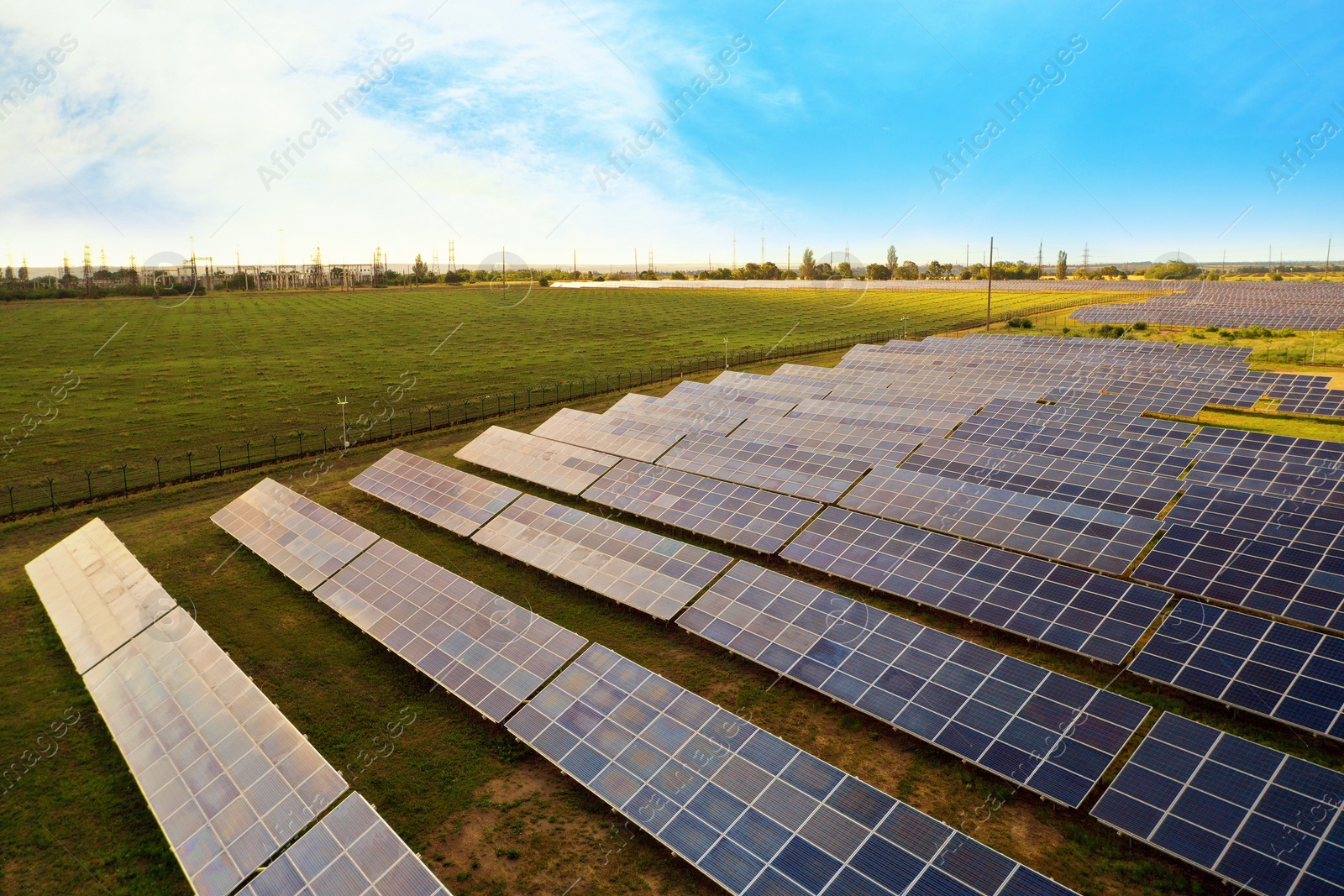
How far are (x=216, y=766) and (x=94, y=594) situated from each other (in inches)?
496

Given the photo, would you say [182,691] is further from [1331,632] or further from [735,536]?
[1331,632]

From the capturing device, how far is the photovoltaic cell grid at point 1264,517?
966 inches

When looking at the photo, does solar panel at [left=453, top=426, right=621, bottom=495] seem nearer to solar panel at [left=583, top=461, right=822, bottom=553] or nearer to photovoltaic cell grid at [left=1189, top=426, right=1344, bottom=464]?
solar panel at [left=583, top=461, right=822, bottom=553]

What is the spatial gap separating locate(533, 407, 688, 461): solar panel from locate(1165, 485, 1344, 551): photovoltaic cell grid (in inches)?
968

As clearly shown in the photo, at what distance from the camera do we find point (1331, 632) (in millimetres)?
20781

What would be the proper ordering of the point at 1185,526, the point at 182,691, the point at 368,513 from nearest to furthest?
the point at 182,691 < the point at 1185,526 < the point at 368,513

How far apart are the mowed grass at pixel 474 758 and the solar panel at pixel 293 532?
3.18ft

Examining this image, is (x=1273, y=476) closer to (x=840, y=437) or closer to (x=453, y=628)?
(x=840, y=437)

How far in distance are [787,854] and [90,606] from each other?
80.5 ft

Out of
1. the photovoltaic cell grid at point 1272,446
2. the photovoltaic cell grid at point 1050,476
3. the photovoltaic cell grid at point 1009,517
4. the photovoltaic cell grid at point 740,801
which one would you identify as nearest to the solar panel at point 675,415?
the photovoltaic cell grid at point 1050,476

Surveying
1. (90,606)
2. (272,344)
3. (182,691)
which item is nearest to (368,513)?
(90,606)

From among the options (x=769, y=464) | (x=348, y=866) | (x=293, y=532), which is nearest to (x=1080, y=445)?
(x=769, y=464)

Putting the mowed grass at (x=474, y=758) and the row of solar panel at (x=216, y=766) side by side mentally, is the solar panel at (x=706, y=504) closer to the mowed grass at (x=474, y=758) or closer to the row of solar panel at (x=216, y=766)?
the mowed grass at (x=474, y=758)

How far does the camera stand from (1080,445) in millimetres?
36125
